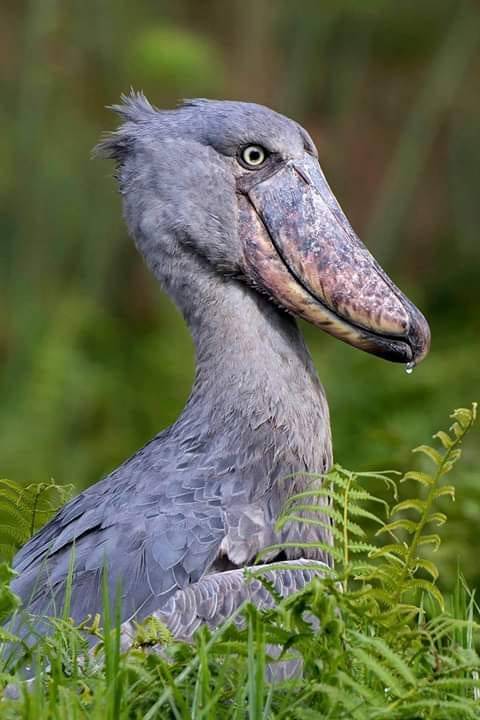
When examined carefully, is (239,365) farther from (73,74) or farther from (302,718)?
(73,74)

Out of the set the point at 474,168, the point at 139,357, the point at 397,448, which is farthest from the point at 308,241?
the point at 474,168

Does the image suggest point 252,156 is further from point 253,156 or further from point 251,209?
point 251,209

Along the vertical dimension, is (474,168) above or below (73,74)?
below

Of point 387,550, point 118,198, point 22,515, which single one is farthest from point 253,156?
point 118,198

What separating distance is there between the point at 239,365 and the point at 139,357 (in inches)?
191

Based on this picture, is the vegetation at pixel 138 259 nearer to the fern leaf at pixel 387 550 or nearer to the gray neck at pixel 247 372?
the gray neck at pixel 247 372

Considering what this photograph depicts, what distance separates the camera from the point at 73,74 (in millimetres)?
9477

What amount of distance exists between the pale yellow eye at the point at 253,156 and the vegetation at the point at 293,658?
1.18 metres

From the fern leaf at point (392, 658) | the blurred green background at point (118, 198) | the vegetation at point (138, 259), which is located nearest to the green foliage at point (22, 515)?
the vegetation at point (138, 259)

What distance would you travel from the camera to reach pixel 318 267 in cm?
353

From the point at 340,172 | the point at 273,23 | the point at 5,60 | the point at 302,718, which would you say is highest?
the point at 5,60

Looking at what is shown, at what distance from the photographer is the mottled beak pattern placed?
343cm

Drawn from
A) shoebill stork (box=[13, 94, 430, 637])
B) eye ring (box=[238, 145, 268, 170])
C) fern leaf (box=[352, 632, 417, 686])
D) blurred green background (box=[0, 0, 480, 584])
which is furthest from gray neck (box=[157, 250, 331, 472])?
blurred green background (box=[0, 0, 480, 584])

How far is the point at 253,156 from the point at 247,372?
0.56 metres
